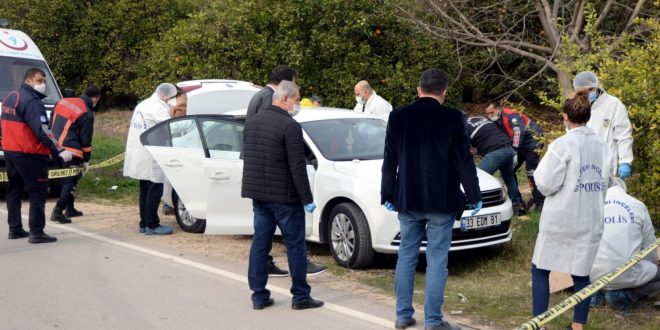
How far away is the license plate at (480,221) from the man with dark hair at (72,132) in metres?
5.71

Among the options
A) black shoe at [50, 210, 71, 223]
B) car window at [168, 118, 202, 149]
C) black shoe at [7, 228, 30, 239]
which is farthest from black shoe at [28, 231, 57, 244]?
car window at [168, 118, 202, 149]

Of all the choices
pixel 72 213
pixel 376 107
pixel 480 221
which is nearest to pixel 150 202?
pixel 72 213

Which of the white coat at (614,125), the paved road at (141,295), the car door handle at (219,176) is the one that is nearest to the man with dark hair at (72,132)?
the paved road at (141,295)

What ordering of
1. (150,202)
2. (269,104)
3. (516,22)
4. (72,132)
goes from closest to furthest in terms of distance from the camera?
(269,104) → (150,202) → (72,132) → (516,22)

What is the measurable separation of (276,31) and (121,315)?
35.8 feet

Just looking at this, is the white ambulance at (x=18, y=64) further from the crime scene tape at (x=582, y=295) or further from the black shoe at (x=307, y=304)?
the crime scene tape at (x=582, y=295)

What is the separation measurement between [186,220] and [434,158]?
5222 millimetres

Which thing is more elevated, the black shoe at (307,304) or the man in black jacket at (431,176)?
the man in black jacket at (431,176)

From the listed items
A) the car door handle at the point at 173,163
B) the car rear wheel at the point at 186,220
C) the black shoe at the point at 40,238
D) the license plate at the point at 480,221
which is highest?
the car door handle at the point at 173,163

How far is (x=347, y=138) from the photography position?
9.33 meters

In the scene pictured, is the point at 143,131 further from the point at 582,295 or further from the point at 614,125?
the point at 582,295

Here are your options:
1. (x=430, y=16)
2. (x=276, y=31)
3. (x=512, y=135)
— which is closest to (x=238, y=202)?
(x=512, y=135)

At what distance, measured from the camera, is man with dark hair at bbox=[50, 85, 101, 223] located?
11336mm

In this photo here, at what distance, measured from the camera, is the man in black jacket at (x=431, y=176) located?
6.07 meters
